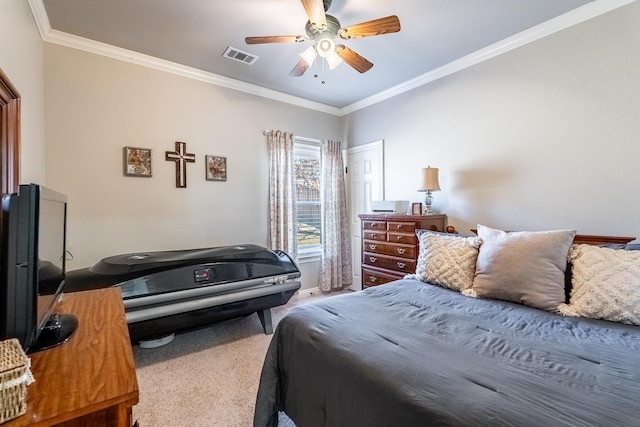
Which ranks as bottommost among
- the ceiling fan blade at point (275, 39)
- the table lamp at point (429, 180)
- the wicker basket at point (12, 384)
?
the wicker basket at point (12, 384)

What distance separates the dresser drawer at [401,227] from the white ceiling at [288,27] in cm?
168

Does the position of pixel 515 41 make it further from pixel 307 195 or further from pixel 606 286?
pixel 307 195

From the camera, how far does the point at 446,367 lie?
3.44ft

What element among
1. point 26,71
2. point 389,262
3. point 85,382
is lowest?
point 389,262

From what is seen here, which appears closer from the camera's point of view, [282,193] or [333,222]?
[282,193]

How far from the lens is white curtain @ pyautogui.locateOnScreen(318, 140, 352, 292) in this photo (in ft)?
13.5

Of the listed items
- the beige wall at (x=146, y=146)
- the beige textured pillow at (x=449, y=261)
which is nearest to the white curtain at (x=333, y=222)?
the beige wall at (x=146, y=146)

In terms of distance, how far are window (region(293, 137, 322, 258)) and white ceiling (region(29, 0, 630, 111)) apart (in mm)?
1118

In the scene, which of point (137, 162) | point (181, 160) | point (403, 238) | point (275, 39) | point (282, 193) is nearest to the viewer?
point (275, 39)

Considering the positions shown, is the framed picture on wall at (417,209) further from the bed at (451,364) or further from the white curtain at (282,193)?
the white curtain at (282,193)

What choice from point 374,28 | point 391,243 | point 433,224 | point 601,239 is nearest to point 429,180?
point 433,224

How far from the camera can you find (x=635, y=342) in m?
1.26

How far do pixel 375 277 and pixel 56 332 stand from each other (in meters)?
2.73

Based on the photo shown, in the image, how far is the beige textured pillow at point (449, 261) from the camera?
202 cm
